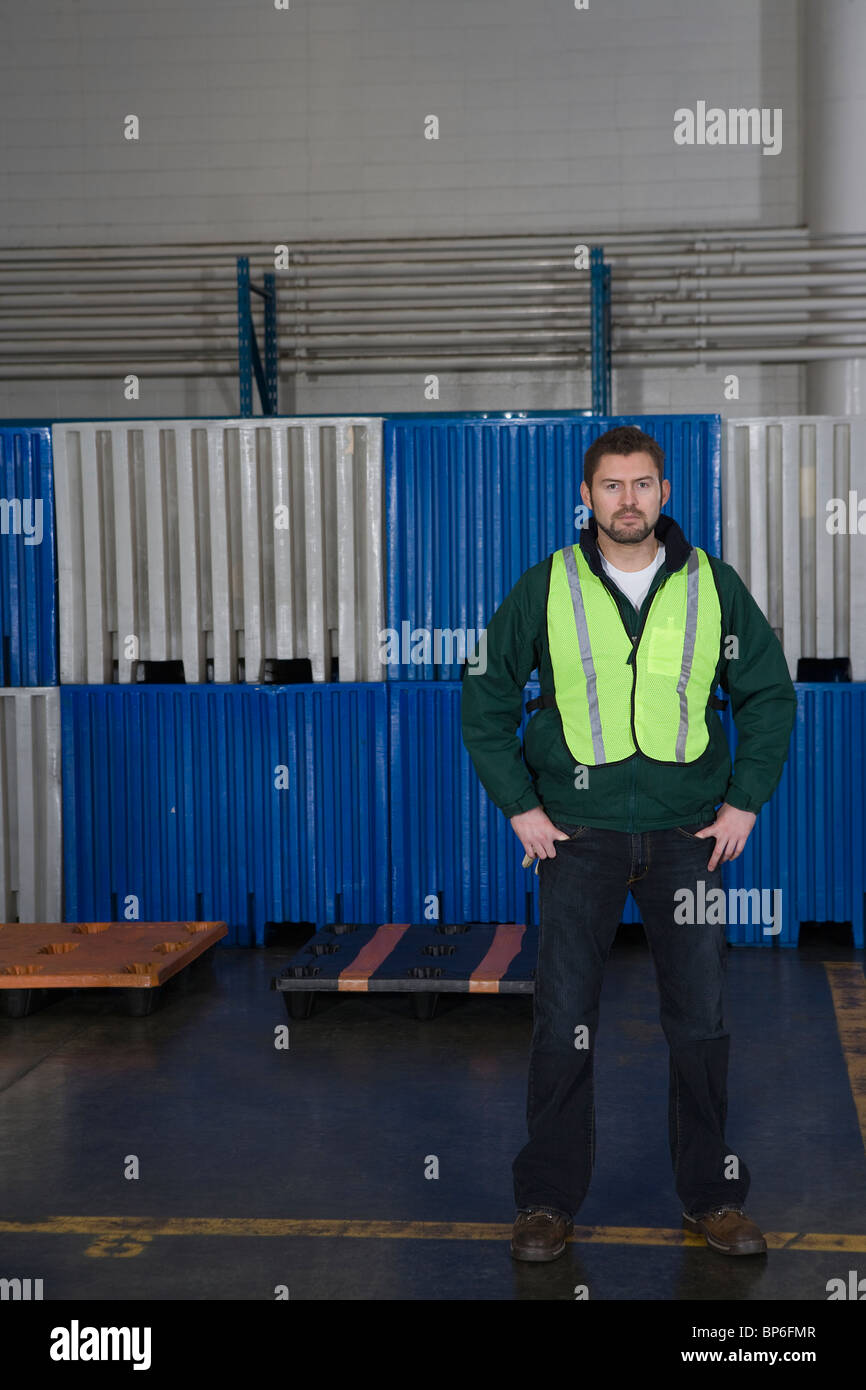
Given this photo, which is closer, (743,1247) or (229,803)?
(743,1247)

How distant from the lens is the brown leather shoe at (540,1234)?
349 cm

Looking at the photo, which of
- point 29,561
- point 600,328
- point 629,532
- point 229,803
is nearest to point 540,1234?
point 629,532

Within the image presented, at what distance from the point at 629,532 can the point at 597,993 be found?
3.80 feet

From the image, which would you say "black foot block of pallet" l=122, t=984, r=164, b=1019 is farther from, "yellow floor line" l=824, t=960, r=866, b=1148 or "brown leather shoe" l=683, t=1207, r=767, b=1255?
"brown leather shoe" l=683, t=1207, r=767, b=1255

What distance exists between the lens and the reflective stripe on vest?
351 centimetres

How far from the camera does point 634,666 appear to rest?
11.6ft

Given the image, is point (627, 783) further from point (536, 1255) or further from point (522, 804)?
point (536, 1255)

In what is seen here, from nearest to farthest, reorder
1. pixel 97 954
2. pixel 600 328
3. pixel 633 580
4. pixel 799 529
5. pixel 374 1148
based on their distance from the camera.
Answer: pixel 633 580 → pixel 374 1148 → pixel 97 954 → pixel 799 529 → pixel 600 328

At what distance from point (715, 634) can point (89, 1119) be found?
264cm

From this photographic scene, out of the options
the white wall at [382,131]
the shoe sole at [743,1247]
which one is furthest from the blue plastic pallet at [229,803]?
the shoe sole at [743,1247]

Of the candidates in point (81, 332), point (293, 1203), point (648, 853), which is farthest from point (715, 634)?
point (81, 332)

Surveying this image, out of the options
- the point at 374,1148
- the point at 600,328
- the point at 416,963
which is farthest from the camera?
the point at 600,328

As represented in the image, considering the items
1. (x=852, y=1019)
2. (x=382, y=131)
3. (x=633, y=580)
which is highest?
(x=382, y=131)

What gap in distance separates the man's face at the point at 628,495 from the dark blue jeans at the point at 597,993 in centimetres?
75
